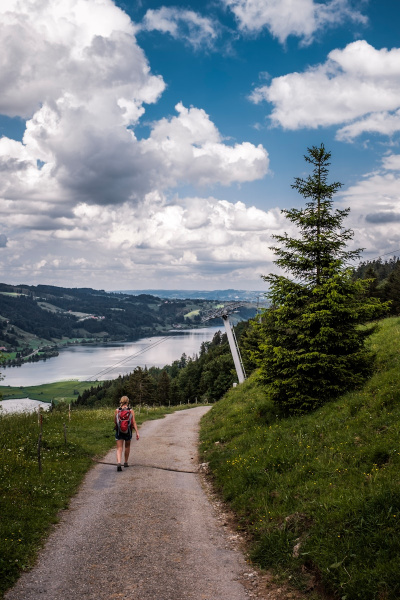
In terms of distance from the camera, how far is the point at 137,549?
285 inches

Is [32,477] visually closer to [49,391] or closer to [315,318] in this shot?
[315,318]

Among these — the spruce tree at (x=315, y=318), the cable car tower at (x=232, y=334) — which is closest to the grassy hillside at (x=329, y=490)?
the spruce tree at (x=315, y=318)

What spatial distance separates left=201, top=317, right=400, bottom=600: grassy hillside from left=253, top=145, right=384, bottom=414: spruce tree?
859 mm

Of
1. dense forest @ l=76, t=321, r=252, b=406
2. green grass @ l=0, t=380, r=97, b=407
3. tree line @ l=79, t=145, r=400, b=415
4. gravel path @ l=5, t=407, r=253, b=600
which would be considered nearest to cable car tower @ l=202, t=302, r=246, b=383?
dense forest @ l=76, t=321, r=252, b=406

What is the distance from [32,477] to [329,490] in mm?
7868

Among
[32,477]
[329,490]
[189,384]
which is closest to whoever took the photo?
[329,490]

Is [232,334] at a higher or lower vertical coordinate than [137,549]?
higher

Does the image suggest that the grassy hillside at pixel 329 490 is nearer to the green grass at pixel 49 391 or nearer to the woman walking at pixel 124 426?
the woman walking at pixel 124 426

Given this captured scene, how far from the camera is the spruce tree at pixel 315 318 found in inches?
514

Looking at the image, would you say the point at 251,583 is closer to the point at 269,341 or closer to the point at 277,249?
the point at 269,341

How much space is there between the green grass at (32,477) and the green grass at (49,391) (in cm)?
14927

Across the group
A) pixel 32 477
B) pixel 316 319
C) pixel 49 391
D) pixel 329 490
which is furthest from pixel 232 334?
pixel 49 391

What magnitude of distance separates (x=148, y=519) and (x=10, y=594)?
3390mm

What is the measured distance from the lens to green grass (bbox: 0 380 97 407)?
164m
